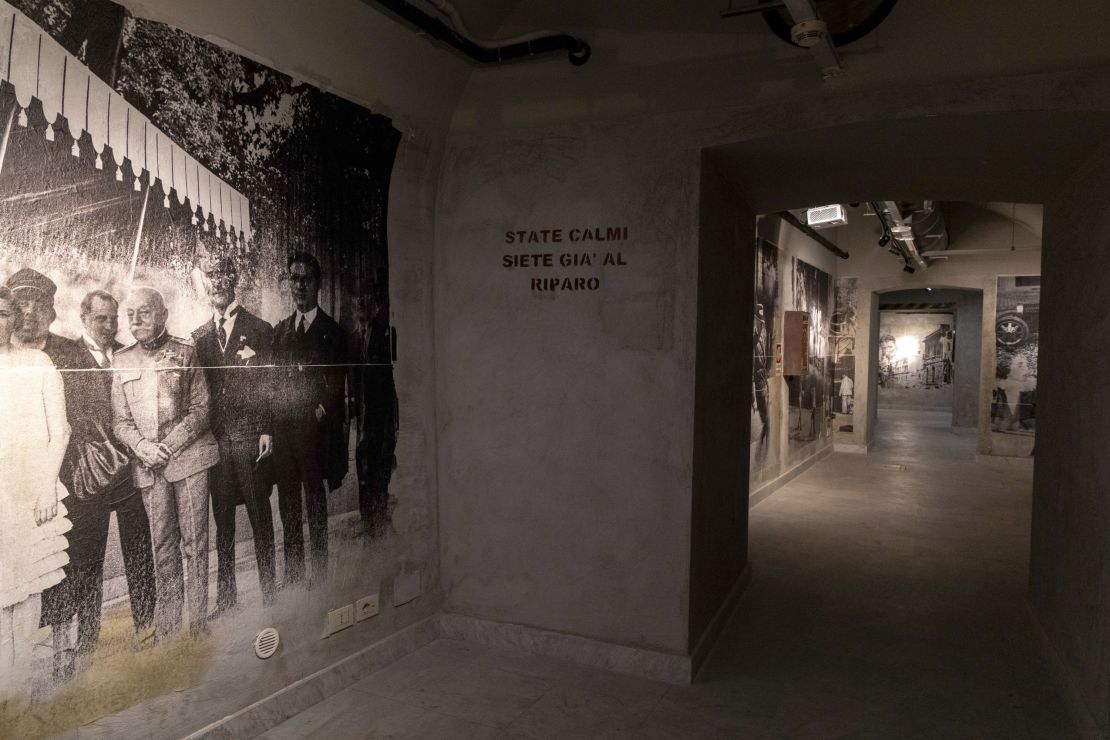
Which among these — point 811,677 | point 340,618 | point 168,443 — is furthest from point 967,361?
point 168,443

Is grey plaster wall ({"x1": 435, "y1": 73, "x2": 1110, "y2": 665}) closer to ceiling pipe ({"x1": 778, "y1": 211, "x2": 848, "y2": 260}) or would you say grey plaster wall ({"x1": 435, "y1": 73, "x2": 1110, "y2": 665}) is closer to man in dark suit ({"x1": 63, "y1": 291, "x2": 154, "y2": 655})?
man in dark suit ({"x1": 63, "y1": 291, "x2": 154, "y2": 655})

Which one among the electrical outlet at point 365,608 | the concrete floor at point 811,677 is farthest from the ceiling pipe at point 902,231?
the electrical outlet at point 365,608

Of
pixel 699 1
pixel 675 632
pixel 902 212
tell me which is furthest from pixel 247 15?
pixel 902 212

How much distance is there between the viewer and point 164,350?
2.71 metres

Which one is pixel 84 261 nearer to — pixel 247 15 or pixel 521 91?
pixel 247 15

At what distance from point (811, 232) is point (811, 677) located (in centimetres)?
687

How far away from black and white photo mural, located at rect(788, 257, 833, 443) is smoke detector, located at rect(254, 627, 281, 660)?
7.28m

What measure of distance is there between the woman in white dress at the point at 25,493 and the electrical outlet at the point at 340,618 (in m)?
1.30

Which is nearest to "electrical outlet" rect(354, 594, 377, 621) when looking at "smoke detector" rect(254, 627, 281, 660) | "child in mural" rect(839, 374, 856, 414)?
"smoke detector" rect(254, 627, 281, 660)

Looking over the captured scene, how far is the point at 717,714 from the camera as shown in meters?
3.34

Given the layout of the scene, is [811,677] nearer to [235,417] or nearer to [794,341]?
[235,417]

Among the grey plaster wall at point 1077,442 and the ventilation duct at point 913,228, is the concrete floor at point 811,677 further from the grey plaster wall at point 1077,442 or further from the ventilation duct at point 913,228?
the ventilation duct at point 913,228

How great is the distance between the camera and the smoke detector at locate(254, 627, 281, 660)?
3115 millimetres

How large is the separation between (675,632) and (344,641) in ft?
5.57
